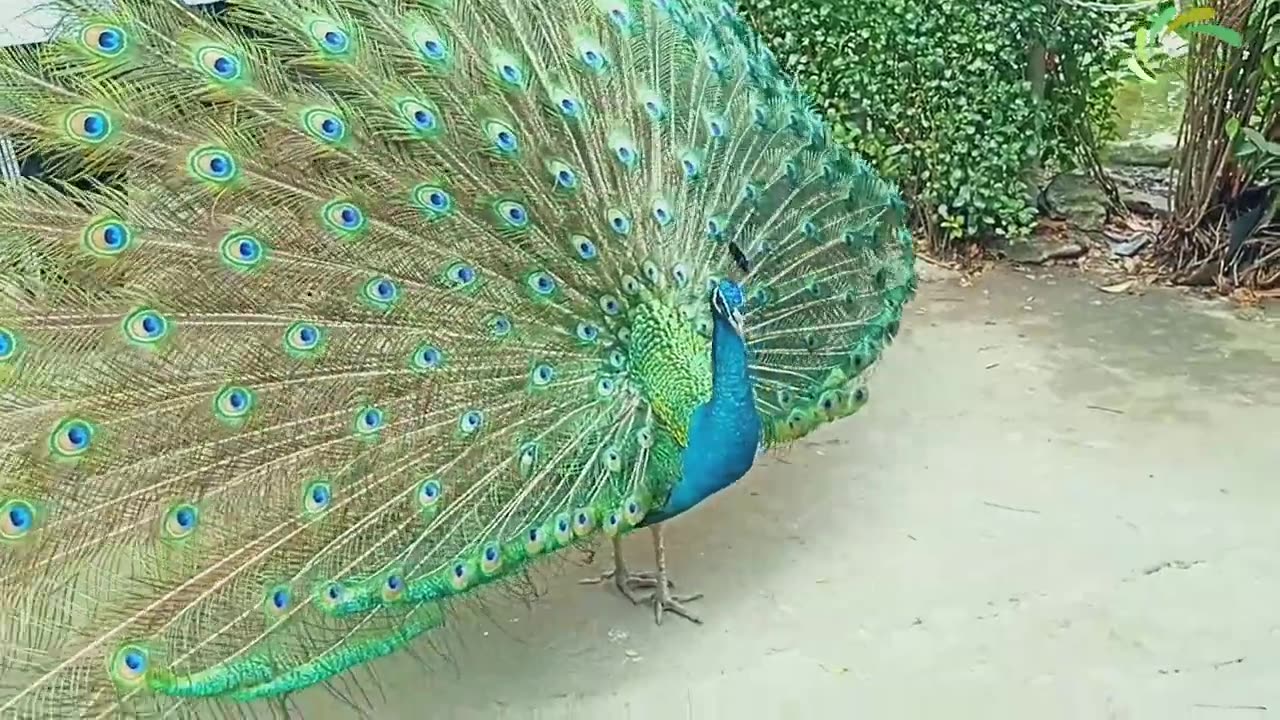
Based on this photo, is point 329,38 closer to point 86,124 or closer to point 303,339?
point 86,124

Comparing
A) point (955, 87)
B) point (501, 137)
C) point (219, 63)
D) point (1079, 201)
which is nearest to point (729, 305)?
point (501, 137)

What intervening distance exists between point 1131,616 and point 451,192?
200 cm

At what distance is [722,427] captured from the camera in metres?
2.90

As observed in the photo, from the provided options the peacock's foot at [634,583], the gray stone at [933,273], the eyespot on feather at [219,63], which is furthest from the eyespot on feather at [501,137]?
the gray stone at [933,273]

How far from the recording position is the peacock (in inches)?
92.4

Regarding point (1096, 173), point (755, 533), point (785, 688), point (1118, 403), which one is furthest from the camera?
point (1096, 173)

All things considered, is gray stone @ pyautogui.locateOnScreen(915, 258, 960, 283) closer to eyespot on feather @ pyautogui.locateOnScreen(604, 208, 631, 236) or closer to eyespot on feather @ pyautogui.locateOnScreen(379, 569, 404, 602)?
eyespot on feather @ pyautogui.locateOnScreen(604, 208, 631, 236)

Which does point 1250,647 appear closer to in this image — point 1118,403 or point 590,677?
point 1118,403

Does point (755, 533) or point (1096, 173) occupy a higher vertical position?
point (1096, 173)

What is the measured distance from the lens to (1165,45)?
6242mm

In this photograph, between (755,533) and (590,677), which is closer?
(590,677)

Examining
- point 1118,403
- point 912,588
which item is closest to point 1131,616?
point 912,588

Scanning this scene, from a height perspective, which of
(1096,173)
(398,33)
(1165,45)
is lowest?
(1096,173)

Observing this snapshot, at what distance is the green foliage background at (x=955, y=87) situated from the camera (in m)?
5.21
